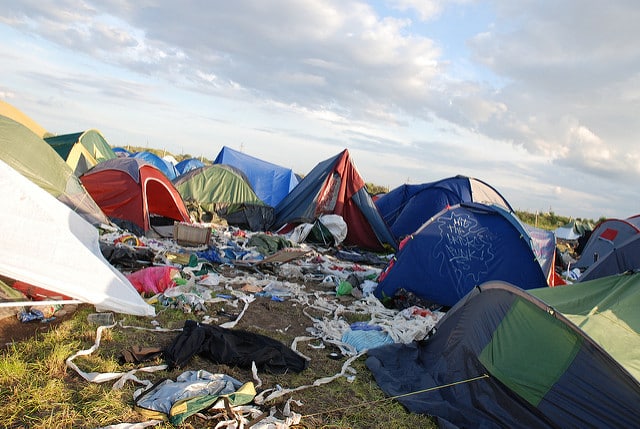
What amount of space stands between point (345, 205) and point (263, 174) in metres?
5.18

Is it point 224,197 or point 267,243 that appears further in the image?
point 224,197

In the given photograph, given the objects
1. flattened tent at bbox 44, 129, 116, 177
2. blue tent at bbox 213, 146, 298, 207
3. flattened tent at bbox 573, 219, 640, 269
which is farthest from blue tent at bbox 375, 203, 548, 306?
flattened tent at bbox 44, 129, 116, 177

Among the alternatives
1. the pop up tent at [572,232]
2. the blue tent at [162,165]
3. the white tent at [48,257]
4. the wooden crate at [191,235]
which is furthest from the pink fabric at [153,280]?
the pop up tent at [572,232]

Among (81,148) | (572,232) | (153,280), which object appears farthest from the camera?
(572,232)

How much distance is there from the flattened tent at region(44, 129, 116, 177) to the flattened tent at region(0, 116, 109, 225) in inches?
165

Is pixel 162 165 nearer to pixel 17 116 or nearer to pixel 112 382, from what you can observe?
pixel 17 116

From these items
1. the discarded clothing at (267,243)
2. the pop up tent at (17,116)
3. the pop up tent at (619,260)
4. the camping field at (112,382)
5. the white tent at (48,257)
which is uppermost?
the pop up tent at (17,116)

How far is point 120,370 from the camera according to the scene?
384 centimetres

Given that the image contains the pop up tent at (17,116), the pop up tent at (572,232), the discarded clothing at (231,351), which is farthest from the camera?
the pop up tent at (572,232)

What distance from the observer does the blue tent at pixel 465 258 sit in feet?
23.5

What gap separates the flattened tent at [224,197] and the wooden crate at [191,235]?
3.69 meters

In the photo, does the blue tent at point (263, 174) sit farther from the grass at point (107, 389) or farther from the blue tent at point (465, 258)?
the grass at point (107, 389)

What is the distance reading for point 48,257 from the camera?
405cm

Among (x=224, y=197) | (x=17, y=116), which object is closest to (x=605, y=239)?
(x=224, y=197)
